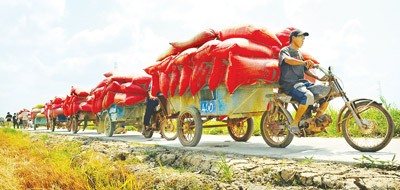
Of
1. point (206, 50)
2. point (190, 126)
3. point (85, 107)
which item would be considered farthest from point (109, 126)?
point (206, 50)

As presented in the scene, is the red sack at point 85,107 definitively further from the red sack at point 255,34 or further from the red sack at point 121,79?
the red sack at point 255,34

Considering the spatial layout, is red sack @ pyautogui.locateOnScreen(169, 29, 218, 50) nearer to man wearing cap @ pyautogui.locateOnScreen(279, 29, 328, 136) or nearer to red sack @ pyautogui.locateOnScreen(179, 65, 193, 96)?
red sack @ pyautogui.locateOnScreen(179, 65, 193, 96)

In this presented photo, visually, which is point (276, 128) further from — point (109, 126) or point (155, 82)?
point (109, 126)

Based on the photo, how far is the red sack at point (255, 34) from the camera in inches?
172

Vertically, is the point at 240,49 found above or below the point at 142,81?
below

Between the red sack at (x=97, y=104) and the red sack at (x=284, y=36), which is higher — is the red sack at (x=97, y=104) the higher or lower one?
the lower one

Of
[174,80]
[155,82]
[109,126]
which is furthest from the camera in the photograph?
[109,126]

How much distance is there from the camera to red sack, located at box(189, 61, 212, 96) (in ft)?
15.4

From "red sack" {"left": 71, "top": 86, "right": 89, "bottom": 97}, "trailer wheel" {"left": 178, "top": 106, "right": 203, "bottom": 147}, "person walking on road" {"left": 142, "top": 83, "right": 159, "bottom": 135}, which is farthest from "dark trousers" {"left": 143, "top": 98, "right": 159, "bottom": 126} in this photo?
"red sack" {"left": 71, "top": 86, "right": 89, "bottom": 97}

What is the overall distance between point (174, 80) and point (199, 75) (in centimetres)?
70

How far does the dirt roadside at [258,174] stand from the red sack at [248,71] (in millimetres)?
883

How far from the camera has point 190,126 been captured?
16.8 feet

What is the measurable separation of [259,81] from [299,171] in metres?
1.79

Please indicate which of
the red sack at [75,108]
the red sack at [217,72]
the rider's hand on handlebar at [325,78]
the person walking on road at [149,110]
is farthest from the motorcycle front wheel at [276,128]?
the red sack at [75,108]
